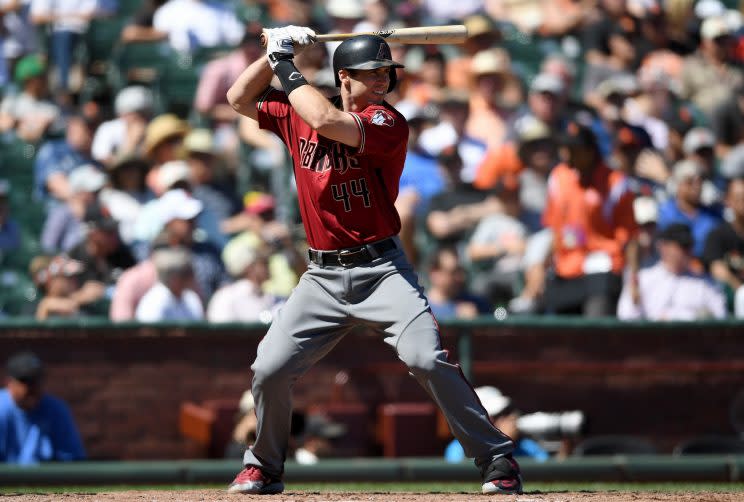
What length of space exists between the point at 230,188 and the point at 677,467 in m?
4.02

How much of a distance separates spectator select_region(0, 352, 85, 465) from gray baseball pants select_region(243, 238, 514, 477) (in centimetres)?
293

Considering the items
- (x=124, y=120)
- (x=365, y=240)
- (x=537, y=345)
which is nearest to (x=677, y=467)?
(x=537, y=345)

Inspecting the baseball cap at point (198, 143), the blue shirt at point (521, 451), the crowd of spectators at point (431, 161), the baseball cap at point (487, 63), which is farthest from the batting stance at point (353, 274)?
the baseball cap at point (487, 63)

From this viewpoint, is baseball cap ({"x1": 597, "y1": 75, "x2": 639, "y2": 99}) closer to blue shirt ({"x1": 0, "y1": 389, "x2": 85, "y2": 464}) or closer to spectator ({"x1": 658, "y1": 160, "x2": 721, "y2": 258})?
spectator ({"x1": 658, "y1": 160, "x2": 721, "y2": 258})

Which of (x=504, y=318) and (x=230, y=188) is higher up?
(x=230, y=188)

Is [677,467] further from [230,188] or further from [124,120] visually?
[124,120]

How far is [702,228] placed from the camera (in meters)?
10.3

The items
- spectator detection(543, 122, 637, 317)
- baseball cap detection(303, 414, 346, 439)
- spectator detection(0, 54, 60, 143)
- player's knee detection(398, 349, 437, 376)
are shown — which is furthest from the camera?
spectator detection(0, 54, 60, 143)

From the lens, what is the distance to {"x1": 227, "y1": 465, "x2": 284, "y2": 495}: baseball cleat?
556cm

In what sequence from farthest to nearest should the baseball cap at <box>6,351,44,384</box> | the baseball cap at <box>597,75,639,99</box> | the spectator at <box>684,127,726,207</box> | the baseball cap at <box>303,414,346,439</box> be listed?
the baseball cap at <box>597,75,639,99</box> → the spectator at <box>684,127,726,207</box> → the baseball cap at <box>303,414,346,439</box> → the baseball cap at <box>6,351,44,384</box>

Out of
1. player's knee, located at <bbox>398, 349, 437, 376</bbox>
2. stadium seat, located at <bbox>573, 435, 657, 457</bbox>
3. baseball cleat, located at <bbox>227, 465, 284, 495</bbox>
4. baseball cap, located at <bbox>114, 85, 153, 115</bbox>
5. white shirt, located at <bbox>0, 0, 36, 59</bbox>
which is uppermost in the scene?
white shirt, located at <bbox>0, 0, 36, 59</bbox>

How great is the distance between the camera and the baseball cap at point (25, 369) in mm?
8055

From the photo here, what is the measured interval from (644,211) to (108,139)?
4.10m

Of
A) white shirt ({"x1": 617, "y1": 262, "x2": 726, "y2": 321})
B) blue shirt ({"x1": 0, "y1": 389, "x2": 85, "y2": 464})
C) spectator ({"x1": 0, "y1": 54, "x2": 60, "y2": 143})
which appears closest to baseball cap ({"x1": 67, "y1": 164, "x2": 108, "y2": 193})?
spectator ({"x1": 0, "y1": 54, "x2": 60, "y2": 143})
